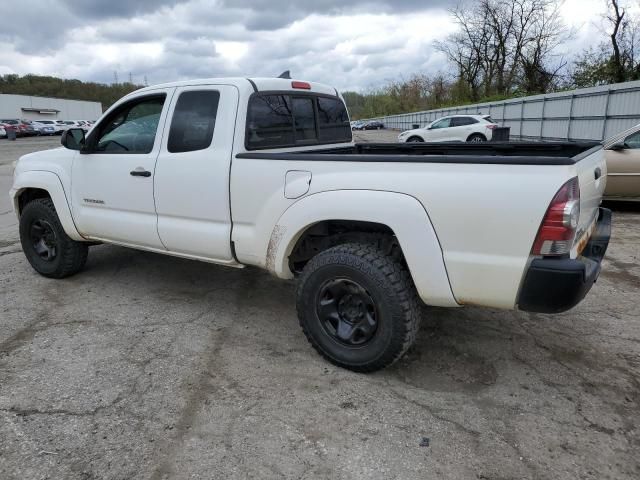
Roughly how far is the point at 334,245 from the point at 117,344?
5.59ft

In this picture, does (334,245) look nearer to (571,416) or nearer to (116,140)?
(571,416)

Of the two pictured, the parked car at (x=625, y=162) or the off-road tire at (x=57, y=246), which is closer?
the off-road tire at (x=57, y=246)

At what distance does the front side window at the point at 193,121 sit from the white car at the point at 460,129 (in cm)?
1788

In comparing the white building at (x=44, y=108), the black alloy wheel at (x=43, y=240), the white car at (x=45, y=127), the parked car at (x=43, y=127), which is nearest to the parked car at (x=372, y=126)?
the white car at (x=45, y=127)

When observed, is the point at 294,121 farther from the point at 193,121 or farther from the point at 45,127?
the point at 45,127

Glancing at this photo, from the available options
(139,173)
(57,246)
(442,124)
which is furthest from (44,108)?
(139,173)

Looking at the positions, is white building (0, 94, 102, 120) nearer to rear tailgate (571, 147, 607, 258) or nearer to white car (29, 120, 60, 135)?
white car (29, 120, 60, 135)

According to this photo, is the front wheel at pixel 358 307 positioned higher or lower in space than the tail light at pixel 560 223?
lower

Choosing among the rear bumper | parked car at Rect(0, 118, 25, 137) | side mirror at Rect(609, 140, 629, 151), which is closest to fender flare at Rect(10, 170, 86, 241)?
the rear bumper

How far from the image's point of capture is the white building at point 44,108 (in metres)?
67.9

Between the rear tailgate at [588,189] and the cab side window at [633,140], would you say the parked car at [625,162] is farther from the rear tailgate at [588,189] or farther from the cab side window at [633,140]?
the rear tailgate at [588,189]

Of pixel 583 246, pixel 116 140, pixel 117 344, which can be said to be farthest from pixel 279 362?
pixel 116 140

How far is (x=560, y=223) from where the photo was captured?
2.45 m

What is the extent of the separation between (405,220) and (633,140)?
22.0ft
